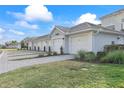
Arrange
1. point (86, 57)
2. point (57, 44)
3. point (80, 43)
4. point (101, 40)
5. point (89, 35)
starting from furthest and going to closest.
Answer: point (57, 44) → point (80, 43) → point (101, 40) → point (89, 35) → point (86, 57)

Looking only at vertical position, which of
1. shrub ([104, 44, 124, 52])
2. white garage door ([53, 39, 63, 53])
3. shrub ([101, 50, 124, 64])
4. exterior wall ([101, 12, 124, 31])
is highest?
exterior wall ([101, 12, 124, 31])

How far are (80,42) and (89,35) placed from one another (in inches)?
67.7

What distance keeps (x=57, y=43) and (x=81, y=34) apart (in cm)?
483

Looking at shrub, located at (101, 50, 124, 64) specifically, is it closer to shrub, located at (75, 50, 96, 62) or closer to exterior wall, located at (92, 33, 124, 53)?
shrub, located at (75, 50, 96, 62)

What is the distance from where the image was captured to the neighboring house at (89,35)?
15.7 metres

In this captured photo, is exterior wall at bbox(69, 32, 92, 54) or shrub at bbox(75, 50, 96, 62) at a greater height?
exterior wall at bbox(69, 32, 92, 54)

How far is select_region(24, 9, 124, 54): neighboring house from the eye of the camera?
51.5ft

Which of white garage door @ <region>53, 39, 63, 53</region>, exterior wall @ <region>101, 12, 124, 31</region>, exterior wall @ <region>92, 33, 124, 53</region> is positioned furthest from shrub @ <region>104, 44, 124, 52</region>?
exterior wall @ <region>101, 12, 124, 31</region>

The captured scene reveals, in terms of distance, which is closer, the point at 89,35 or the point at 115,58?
the point at 115,58

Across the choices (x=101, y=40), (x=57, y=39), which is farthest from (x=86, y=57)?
(x=57, y=39)

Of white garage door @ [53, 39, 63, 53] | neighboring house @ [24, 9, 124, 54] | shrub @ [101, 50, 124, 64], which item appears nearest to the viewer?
shrub @ [101, 50, 124, 64]

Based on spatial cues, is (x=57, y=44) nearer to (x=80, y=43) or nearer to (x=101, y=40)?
(x=80, y=43)

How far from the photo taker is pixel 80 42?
675 inches
